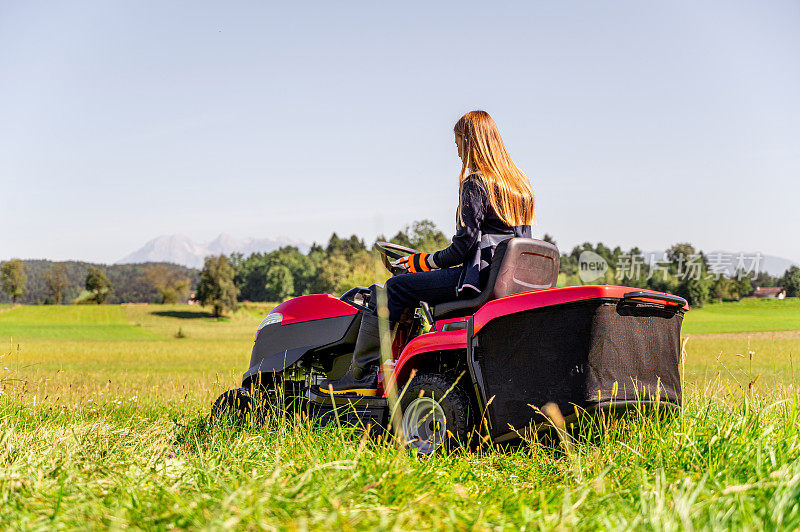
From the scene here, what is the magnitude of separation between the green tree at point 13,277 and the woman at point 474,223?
15368 centimetres

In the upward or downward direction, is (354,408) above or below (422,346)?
below

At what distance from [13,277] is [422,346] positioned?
157 m

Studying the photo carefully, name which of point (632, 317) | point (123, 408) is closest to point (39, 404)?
point (123, 408)

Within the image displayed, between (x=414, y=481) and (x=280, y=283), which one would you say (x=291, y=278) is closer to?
(x=280, y=283)

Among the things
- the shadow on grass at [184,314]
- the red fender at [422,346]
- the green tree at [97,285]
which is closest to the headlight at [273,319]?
the red fender at [422,346]

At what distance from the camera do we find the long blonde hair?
15.0 ft

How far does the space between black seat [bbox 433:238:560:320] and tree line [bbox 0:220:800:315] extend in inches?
22.7

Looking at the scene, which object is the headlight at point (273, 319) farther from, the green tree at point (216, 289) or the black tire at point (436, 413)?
the green tree at point (216, 289)

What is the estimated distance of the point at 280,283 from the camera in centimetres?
12762

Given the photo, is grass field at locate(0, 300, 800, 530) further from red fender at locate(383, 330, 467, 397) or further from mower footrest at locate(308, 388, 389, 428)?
red fender at locate(383, 330, 467, 397)

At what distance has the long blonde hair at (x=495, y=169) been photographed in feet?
15.0

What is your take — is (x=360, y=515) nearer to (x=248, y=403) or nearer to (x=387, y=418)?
(x=387, y=418)

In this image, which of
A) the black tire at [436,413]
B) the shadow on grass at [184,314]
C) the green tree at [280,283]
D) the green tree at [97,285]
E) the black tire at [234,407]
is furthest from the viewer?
the green tree at [97,285]

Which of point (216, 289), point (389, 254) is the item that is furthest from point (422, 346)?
point (216, 289)
